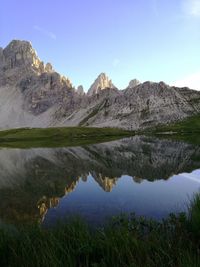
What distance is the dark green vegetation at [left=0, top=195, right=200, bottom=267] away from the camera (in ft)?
34.6

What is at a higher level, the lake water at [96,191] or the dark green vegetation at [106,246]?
the dark green vegetation at [106,246]

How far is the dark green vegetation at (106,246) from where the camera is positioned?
10.5 meters

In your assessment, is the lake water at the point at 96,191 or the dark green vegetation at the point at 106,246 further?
the lake water at the point at 96,191

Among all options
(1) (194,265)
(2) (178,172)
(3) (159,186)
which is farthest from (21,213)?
(2) (178,172)

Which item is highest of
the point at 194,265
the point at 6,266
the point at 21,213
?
the point at 194,265

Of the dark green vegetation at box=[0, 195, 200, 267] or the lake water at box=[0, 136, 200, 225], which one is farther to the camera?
the lake water at box=[0, 136, 200, 225]

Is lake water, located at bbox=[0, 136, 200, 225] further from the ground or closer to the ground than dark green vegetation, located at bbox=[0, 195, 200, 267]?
closer to the ground

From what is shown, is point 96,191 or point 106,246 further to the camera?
point 96,191

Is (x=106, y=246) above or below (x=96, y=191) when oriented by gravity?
above

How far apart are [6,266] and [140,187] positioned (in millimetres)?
28117

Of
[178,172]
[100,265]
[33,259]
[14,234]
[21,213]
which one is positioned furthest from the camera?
[178,172]

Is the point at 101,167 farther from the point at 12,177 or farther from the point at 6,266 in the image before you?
the point at 6,266

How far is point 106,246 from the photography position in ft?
38.2

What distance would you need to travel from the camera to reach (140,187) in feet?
126
